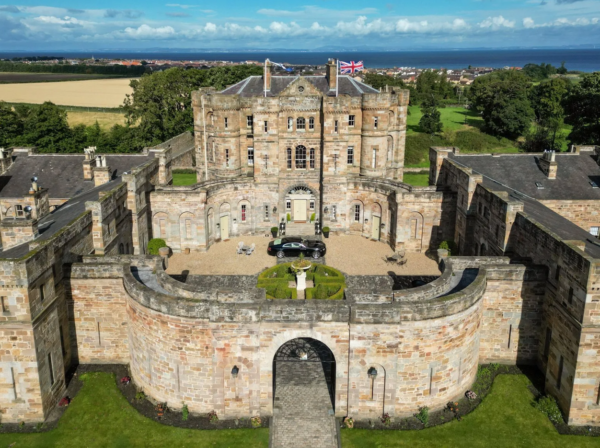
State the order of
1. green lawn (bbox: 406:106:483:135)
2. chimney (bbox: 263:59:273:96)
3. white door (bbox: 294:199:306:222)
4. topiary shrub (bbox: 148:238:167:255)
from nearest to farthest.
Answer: topiary shrub (bbox: 148:238:167:255), white door (bbox: 294:199:306:222), chimney (bbox: 263:59:273:96), green lawn (bbox: 406:106:483:135)

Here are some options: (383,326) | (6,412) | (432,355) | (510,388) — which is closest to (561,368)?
(510,388)

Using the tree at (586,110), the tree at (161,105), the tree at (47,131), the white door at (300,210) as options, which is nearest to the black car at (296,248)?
the white door at (300,210)

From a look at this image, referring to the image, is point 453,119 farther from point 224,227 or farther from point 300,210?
point 224,227

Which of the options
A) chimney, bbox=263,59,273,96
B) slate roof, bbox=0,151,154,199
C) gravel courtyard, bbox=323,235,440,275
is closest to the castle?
slate roof, bbox=0,151,154,199

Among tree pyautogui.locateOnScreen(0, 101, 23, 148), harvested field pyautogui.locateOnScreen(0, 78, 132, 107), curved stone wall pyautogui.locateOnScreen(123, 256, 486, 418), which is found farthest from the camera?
harvested field pyautogui.locateOnScreen(0, 78, 132, 107)

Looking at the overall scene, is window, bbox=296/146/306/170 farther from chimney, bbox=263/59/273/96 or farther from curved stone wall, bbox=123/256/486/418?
curved stone wall, bbox=123/256/486/418

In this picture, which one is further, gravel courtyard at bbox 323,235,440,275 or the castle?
gravel courtyard at bbox 323,235,440,275

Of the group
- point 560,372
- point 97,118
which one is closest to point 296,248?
point 560,372
